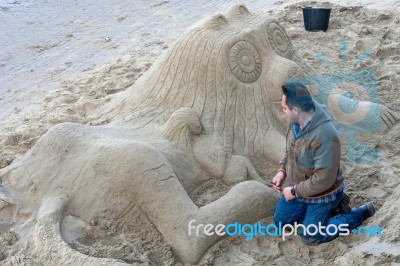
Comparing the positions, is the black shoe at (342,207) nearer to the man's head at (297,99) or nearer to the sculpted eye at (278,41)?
the man's head at (297,99)

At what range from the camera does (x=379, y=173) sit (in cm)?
342

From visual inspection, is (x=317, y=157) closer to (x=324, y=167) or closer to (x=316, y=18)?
(x=324, y=167)

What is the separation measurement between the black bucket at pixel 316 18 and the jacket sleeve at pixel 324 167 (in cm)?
338

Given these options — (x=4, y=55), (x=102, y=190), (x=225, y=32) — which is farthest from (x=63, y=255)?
(x=4, y=55)

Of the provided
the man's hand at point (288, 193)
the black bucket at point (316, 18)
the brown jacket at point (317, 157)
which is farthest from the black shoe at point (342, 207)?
the black bucket at point (316, 18)

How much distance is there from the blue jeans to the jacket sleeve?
0.15m

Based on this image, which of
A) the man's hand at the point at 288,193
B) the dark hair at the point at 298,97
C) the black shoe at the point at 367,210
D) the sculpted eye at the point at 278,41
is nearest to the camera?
the dark hair at the point at 298,97

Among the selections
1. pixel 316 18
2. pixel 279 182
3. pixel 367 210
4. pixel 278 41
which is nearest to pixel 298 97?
pixel 279 182

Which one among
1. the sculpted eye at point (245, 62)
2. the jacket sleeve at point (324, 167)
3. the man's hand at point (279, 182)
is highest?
the sculpted eye at point (245, 62)

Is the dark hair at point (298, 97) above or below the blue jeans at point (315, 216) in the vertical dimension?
above

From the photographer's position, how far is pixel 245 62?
3.34 meters

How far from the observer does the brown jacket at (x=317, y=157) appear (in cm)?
262

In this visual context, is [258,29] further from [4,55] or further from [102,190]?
[4,55]

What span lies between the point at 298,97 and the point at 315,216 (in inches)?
25.8
